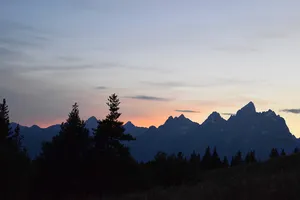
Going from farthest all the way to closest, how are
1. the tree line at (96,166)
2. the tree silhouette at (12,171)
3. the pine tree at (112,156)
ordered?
1. the pine tree at (112,156)
2. the tree line at (96,166)
3. the tree silhouette at (12,171)


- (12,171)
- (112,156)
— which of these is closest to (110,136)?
(112,156)

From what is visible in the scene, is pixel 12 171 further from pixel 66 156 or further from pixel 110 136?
pixel 110 136

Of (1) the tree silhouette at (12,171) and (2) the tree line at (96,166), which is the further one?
(2) the tree line at (96,166)

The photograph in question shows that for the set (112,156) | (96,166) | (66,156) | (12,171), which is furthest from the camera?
(112,156)

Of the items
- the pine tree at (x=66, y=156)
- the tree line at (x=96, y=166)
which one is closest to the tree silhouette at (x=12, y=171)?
the tree line at (x=96, y=166)

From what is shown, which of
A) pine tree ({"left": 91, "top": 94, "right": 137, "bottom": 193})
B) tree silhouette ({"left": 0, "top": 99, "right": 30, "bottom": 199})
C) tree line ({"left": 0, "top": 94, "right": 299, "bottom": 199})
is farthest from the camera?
pine tree ({"left": 91, "top": 94, "right": 137, "bottom": 193})

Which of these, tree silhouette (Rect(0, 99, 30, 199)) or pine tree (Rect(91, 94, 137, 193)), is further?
pine tree (Rect(91, 94, 137, 193))

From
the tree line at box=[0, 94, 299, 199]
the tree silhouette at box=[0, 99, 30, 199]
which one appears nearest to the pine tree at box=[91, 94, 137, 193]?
the tree line at box=[0, 94, 299, 199]

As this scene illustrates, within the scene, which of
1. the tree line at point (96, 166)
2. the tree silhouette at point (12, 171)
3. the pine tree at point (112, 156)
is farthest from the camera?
the pine tree at point (112, 156)

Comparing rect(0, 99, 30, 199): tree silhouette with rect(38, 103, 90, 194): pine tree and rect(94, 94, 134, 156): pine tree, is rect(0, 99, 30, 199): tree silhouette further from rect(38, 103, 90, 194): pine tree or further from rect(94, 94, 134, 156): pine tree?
rect(94, 94, 134, 156): pine tree

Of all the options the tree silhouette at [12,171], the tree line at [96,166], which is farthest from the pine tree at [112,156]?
the tree silhouette at [12,171]

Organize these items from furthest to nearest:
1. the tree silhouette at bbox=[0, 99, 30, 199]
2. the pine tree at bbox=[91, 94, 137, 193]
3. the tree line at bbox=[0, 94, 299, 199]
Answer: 1. the pine tree at bbox=[91, 94, 137, 193]
2. the tree line at bbox=[0, 94, 299, 199]
3. the tree silhouette at bbox=[0, 99, 30, 199]

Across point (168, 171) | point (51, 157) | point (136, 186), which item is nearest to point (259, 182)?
point (51, 157)

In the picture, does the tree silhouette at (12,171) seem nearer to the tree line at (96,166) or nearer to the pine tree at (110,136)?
the tree line at (96,166)
